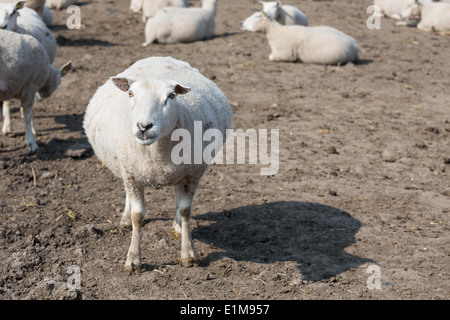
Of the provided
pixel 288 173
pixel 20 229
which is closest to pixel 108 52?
pixel 288 173

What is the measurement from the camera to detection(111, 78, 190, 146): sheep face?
4113 millimetres

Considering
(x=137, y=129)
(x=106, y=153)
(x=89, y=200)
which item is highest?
(x=137, y=129)

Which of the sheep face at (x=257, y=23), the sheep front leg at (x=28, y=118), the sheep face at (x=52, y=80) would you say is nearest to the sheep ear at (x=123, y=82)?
the sheep front leg at (x=28, y=118)

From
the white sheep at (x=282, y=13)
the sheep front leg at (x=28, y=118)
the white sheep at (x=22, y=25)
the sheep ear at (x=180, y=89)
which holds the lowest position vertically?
the sheep front leg at (x=28, y=118)

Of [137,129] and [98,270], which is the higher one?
[137,129]

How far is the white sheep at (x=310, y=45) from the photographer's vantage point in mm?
11798

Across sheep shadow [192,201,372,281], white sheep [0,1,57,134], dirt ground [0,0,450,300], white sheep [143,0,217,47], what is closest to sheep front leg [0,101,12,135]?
white sheep [0,1,57,134]

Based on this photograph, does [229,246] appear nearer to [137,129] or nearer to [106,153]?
[106,153]

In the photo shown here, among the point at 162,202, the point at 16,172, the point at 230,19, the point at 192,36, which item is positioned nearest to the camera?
the point at 162,202

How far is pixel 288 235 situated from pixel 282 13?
9217 millimetres

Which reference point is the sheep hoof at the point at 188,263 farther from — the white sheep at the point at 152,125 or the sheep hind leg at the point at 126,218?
the sheep hind leg at the point at 126,218

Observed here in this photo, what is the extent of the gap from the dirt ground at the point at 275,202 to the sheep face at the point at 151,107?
4.35ft

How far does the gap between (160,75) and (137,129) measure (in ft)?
4.11

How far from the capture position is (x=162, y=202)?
21.1ft
